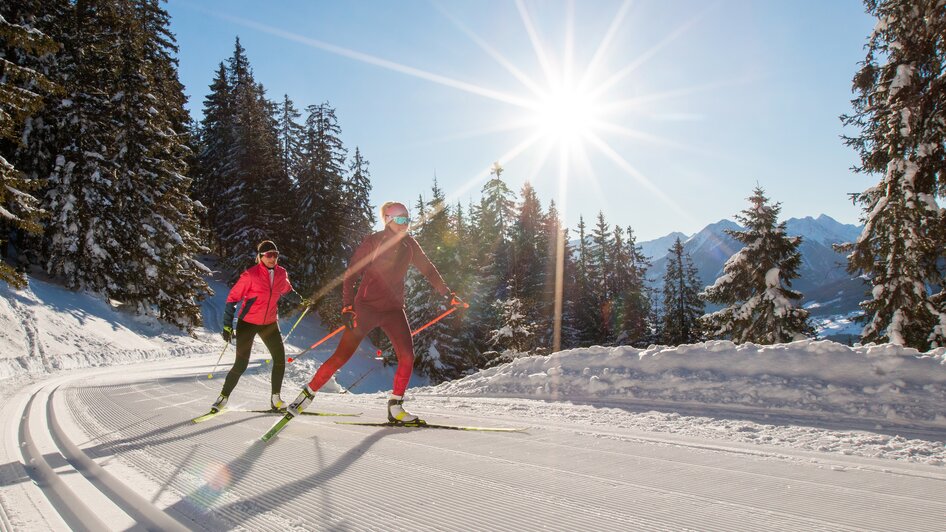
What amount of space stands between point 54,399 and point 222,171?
35968 mm

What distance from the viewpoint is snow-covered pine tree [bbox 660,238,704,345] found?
42062 mm

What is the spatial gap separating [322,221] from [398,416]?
3456cm

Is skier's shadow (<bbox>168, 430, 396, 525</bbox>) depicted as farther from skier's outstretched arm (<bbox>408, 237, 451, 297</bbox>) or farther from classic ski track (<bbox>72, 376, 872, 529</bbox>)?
skier's outstretched arm (<bbox>408, 237, 451, 297</bbox>)

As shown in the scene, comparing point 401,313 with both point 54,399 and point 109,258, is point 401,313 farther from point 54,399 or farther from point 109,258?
point 109,258

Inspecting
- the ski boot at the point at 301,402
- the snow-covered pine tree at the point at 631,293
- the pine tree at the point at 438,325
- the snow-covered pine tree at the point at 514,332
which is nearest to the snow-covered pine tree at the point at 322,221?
the pine tree at the point at 438,325

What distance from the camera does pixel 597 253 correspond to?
5353 centimetres

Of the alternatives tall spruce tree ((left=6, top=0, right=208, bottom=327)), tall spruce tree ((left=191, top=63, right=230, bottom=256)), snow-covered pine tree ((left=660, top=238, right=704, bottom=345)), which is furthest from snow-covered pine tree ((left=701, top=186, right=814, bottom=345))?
tall spruce tree ((left=191, top=63, right=230, bottom=256))

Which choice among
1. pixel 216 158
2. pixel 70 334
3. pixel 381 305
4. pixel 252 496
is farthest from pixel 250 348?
pixel 216 158

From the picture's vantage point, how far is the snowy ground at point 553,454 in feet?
8.76

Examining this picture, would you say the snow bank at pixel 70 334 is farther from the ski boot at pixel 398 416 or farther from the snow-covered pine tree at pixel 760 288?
the snow-covered pine tree at pixel 760 288

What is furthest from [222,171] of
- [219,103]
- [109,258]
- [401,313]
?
[401,313]

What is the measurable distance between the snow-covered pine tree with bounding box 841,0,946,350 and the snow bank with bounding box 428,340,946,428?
359 inches

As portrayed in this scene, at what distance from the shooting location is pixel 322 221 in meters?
38.0

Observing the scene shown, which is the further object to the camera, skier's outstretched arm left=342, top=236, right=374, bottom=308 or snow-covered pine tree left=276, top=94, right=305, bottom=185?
snow-covered pine tree left=276, top=94, right=305, bottom=185
